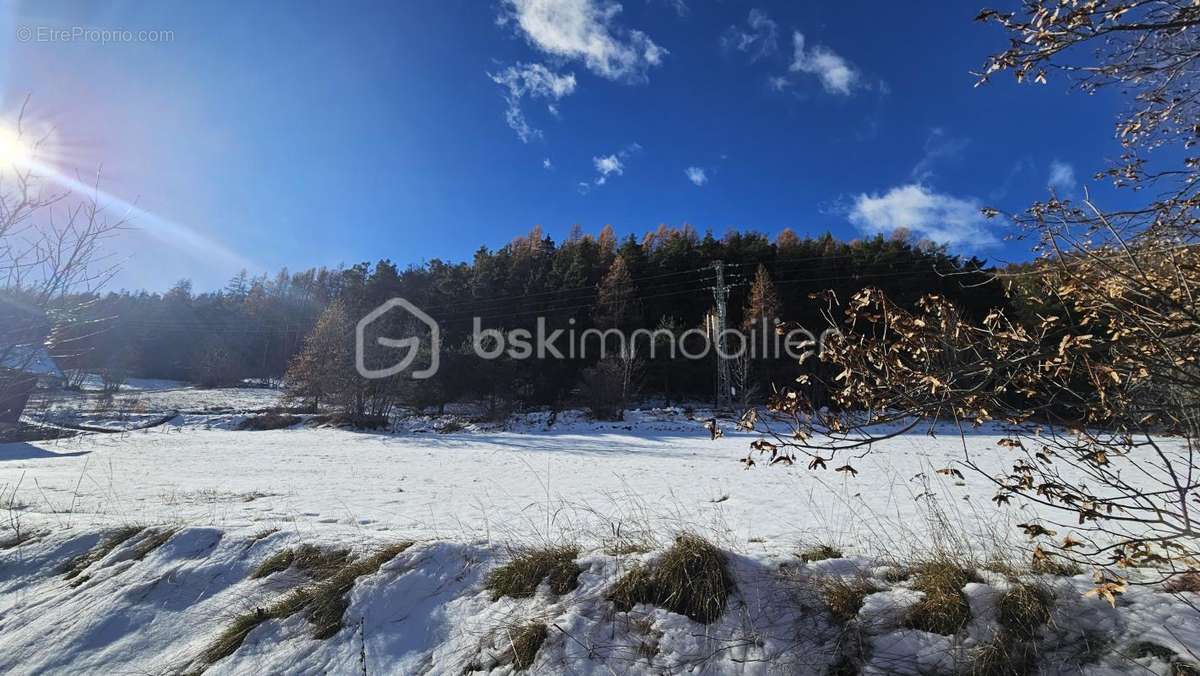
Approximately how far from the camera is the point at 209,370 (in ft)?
132

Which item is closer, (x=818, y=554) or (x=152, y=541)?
(x=818, y=554)

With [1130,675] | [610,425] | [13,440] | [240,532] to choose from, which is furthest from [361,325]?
[1130,675]

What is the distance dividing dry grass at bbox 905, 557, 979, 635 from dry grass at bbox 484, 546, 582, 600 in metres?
1.79

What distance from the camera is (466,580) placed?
9.81 ft

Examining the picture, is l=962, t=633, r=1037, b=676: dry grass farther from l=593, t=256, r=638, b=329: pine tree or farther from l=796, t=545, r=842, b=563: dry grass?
l=593, t=256, r=638, b=329: pine tree

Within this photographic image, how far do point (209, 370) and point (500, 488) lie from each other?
45228 mm

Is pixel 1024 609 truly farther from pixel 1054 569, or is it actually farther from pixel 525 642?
pixel 525 642

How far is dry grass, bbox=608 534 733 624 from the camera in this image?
8.21 ft

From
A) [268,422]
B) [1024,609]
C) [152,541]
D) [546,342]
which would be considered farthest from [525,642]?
[546,342]

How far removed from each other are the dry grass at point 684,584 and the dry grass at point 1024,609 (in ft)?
4.03

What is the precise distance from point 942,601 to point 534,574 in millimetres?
2176

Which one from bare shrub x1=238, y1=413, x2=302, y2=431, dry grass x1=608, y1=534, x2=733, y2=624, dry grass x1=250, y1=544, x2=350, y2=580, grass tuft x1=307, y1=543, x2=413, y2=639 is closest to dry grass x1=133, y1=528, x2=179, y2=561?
dry grass x1=250, y1=544, x2=350, y2=580

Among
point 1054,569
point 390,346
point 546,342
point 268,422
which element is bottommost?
point 268,422

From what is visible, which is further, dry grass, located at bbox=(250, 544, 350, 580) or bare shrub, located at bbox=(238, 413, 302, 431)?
bare shrub, located at bbox=(238, 413, 302, 431)
